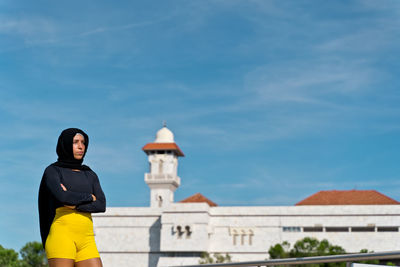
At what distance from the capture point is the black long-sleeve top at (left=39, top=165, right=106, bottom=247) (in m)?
4.08

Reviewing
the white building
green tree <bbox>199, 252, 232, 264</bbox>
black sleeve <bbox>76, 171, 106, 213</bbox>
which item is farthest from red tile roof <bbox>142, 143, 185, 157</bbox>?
black sleeve <bbox>76, 171, 106, 213</bbox>

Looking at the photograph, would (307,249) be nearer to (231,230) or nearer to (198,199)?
(231,230)

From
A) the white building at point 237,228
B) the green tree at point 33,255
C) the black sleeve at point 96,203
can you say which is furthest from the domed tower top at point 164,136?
the black sleeve at point 96,203

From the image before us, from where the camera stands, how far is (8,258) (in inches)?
2084

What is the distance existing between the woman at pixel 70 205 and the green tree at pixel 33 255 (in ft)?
175

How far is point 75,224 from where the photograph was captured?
4.07 metres

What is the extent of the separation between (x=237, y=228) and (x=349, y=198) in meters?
10.5

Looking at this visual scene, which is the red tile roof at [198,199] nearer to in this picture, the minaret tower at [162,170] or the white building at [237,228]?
the minaret tower at [162,170]

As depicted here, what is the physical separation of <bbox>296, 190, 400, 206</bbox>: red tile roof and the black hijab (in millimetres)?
51241

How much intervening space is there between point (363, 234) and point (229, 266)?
4633 centimetres

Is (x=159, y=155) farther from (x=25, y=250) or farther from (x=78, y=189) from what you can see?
(x=78, y=189)

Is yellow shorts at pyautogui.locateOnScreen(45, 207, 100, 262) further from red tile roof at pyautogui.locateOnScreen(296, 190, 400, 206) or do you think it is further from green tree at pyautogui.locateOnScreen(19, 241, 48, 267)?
green tree at pyautogui.locateOnScreen(19, 241, 48, 267)

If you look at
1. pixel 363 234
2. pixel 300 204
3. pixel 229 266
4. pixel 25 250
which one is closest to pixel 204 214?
pixel 300 204

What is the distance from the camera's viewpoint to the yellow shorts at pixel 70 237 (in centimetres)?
398
